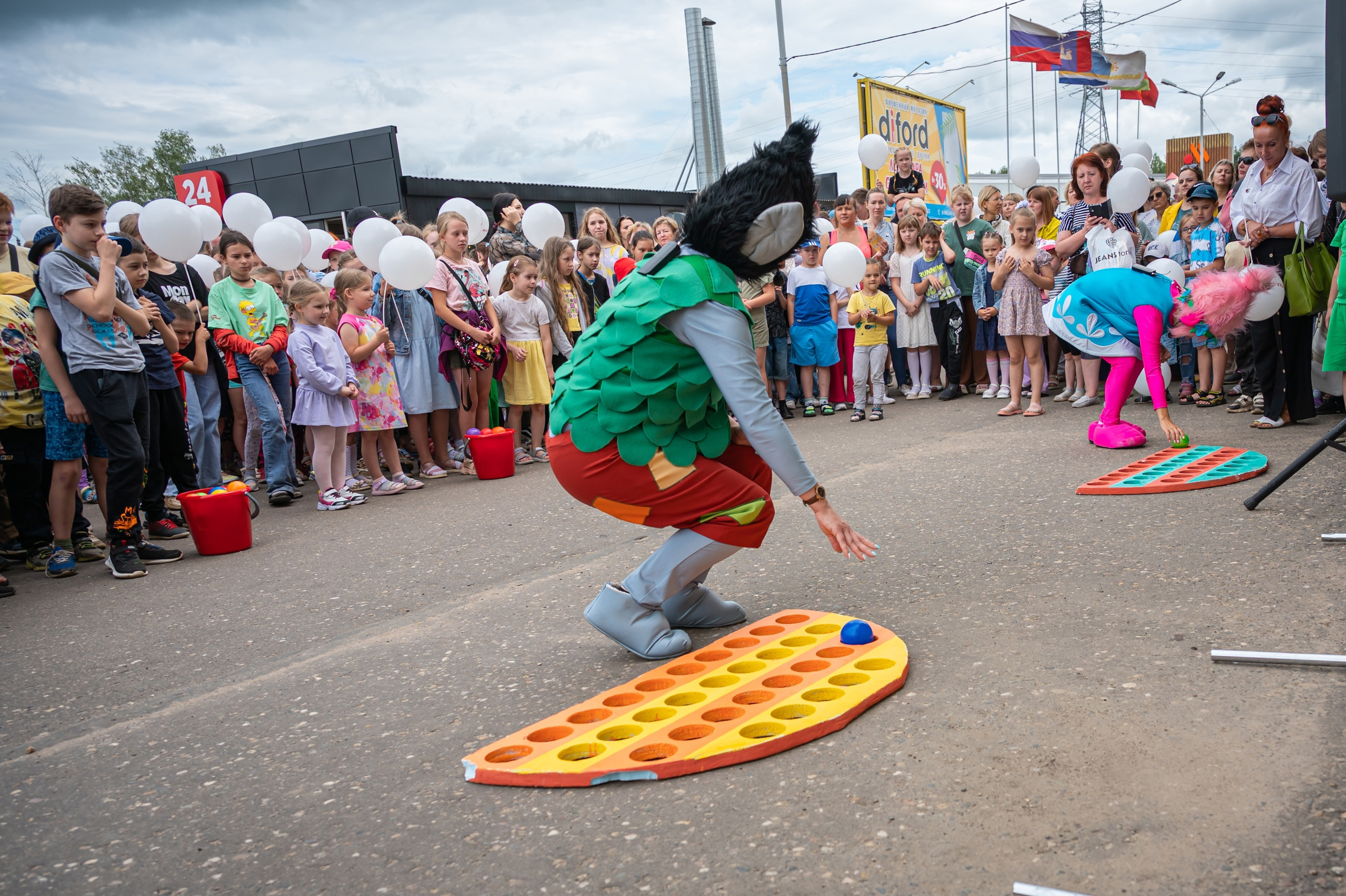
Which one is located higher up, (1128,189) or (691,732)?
(1128,189)

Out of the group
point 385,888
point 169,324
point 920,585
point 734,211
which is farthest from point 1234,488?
point 169,324

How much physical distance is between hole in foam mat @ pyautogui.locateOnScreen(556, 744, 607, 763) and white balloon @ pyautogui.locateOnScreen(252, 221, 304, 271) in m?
6.53

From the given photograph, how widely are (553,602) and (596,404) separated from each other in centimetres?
126

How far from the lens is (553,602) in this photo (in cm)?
398

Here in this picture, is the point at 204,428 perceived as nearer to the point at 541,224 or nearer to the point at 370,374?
the point at 370,374

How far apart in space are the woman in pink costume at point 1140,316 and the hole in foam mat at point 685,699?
4.04 meters

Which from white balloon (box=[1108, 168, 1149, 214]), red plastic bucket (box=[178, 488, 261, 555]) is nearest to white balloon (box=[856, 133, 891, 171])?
white balloon (box=[1108, 168, 1149, 214])

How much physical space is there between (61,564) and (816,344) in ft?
22.1

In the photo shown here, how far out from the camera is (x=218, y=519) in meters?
5.41

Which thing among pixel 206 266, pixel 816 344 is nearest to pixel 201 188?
pixel 206 266

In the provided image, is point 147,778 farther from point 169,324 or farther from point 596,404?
point 169,324

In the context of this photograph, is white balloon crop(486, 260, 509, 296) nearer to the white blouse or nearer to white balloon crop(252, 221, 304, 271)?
white balloon crop(252, 221, 304, 271)

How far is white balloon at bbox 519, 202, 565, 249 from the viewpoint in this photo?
946 centimetres

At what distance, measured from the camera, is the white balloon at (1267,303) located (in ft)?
18.5
